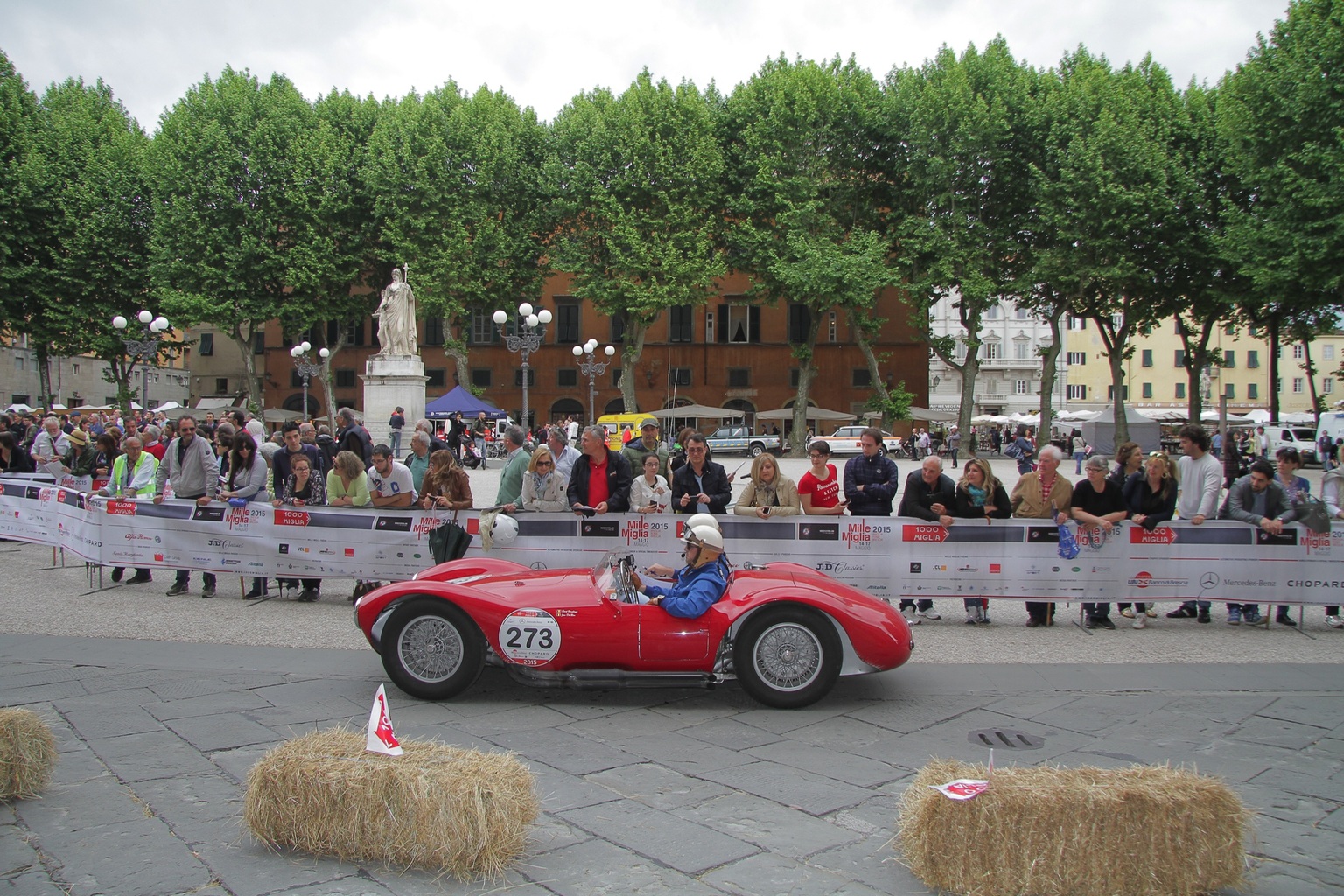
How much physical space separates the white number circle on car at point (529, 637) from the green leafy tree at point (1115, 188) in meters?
32.4

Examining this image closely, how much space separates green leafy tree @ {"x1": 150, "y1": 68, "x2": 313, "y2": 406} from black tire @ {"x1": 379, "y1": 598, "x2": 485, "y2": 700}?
36255mm

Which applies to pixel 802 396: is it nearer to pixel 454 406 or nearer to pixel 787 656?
pixel 454 406

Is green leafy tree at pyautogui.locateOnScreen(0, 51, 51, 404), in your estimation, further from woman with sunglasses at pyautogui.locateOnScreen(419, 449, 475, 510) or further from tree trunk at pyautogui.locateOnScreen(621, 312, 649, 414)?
woman with sunglasses at pyautogui.locateOnScreen(419, 449, 475, 510)

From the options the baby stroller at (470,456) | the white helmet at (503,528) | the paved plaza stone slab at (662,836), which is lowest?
the paved plaza stone slab at (662,836)

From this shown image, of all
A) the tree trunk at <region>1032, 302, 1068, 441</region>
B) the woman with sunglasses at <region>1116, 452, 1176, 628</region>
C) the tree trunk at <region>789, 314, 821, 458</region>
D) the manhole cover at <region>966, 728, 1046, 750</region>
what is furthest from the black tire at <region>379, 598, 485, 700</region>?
the tree trunk at <region>789, 314, 821, 458</region>

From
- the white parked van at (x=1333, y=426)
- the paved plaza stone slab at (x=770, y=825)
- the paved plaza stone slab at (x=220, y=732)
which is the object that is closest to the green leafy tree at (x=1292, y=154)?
the white parked van at (x=1333, y=426)

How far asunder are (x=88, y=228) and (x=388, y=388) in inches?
760

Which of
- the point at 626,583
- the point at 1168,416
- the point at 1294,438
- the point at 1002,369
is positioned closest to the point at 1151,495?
the point at 626,583

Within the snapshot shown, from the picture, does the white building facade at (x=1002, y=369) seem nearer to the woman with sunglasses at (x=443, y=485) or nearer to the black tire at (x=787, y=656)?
the woman with sunglasses at (x=443, y=485)

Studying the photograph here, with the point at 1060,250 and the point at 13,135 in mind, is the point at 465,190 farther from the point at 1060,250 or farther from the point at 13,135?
the point at 1060,250

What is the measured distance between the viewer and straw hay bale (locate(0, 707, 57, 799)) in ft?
15.3

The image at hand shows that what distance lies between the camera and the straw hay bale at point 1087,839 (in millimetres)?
3693

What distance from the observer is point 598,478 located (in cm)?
998

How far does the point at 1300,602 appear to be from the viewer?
9227 millimetres
